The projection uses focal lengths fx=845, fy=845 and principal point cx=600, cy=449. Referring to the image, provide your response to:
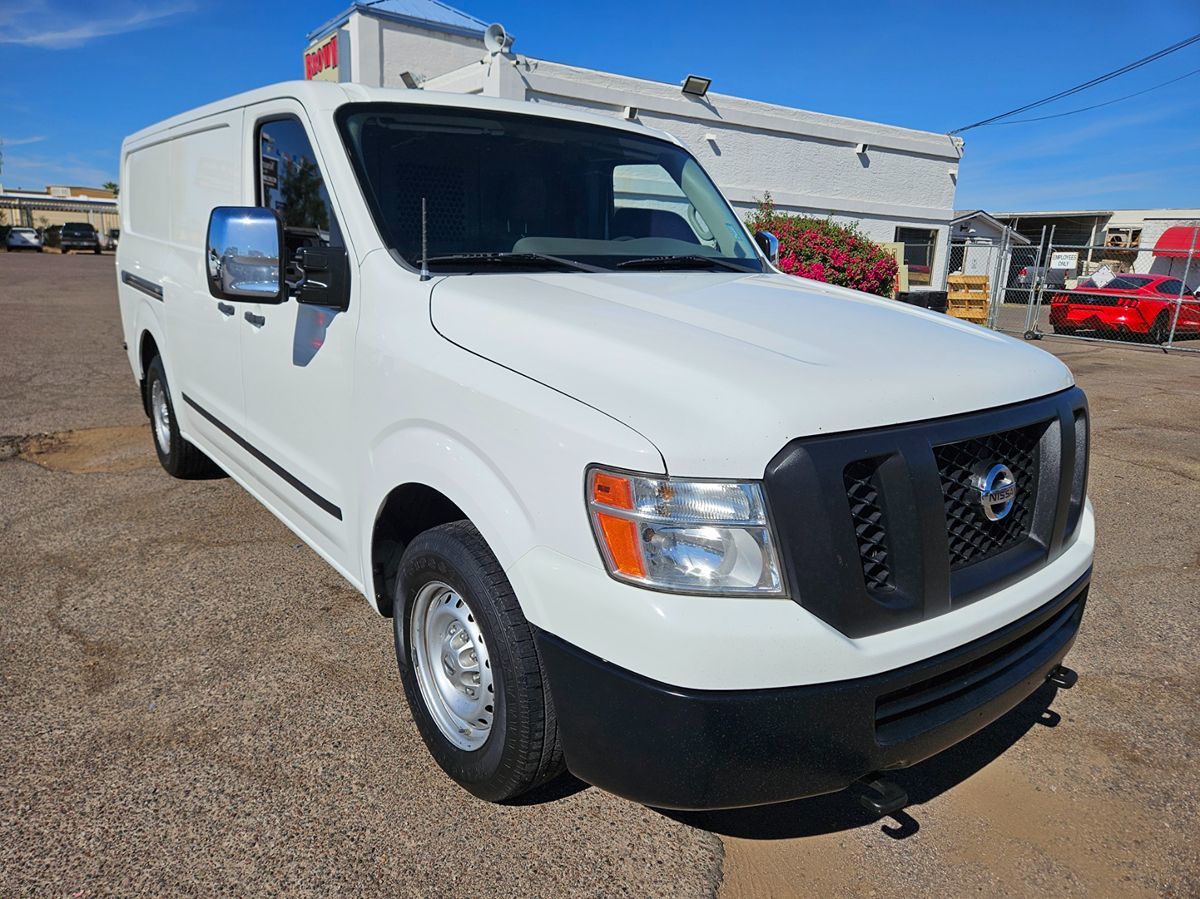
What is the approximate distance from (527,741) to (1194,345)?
787 inches

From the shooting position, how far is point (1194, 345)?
1748 centimetres

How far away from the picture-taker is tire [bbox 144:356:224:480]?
507 centimetres

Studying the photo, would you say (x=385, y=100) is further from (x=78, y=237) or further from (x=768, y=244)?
(x=78, y=237)

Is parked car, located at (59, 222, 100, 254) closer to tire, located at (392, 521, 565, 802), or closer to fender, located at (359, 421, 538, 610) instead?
fender, located at (359, 421, 538, 610)

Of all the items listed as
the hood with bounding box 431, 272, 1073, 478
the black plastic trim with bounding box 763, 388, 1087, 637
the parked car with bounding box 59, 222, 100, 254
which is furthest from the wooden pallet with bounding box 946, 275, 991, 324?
the parked car with bounding box 59, 222, 100, 254

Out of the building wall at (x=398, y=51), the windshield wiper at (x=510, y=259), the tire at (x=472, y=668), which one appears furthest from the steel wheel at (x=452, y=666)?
the building wall at (x=398, y=51)

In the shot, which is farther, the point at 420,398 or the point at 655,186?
the point at 655,186

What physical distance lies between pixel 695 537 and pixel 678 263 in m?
1.67

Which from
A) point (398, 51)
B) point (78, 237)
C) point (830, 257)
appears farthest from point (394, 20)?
point (78, 237)

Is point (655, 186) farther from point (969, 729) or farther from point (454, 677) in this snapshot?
point (969, 729)

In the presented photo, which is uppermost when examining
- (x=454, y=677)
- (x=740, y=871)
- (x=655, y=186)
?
(x=655, y=186)

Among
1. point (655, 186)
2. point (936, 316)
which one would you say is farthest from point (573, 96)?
point (936, 316)

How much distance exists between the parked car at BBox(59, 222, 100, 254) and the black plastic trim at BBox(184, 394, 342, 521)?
4774cm

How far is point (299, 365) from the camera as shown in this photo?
3.08 m
